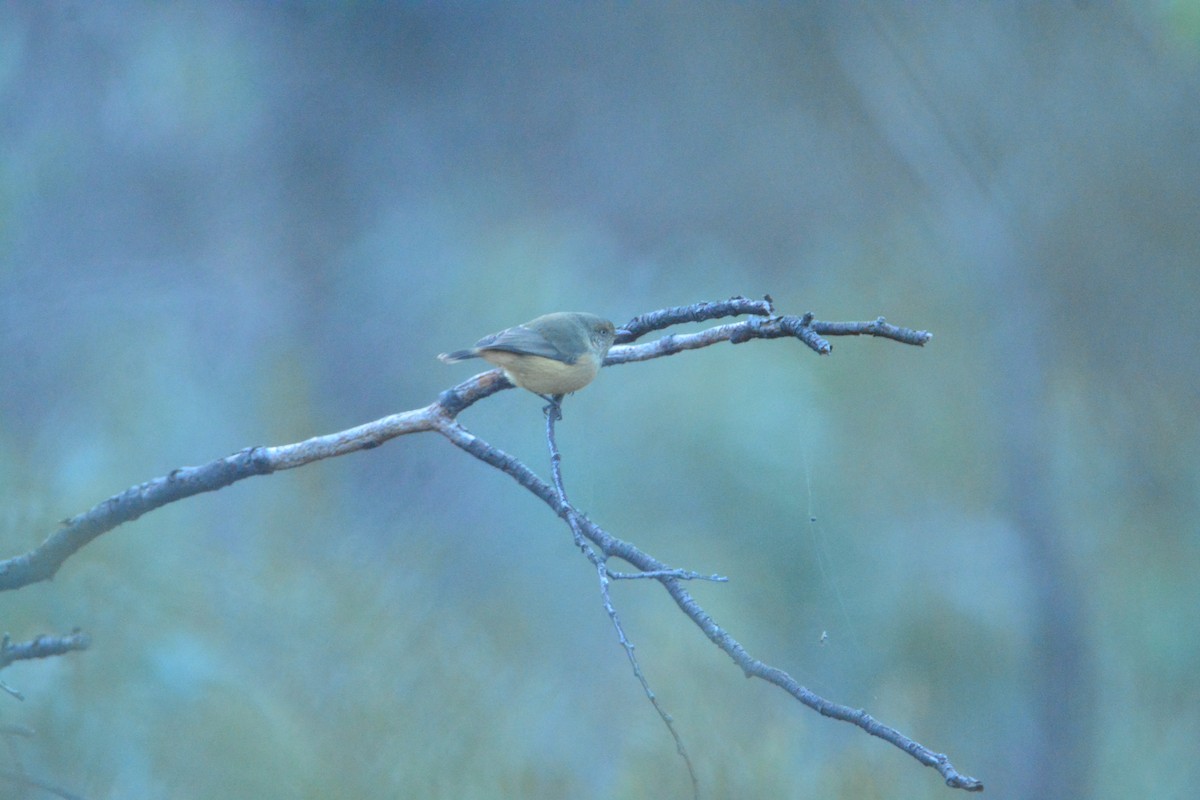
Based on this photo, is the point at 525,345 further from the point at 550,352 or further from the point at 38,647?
the point at 38,647

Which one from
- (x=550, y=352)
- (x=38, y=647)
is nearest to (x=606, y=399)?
(x=550, y=352)

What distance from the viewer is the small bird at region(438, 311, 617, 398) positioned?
5.14 feet

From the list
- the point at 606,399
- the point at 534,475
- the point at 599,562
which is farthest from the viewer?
the point at 606,399

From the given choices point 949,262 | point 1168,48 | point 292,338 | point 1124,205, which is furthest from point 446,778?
point 1168,48

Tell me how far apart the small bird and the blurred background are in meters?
0.38

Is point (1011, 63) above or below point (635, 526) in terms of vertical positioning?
above

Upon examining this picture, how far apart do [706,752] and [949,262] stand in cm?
128

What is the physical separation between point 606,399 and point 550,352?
20.7 inches

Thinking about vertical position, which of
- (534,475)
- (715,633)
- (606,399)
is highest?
(606,399)

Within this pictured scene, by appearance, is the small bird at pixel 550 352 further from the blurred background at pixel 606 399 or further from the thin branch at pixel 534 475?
the blurred background at pixel 606 399

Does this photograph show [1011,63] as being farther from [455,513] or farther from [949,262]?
[455,513]

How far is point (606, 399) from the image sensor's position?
2078 mm

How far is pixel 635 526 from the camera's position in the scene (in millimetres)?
2002

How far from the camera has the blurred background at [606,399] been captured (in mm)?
1828
